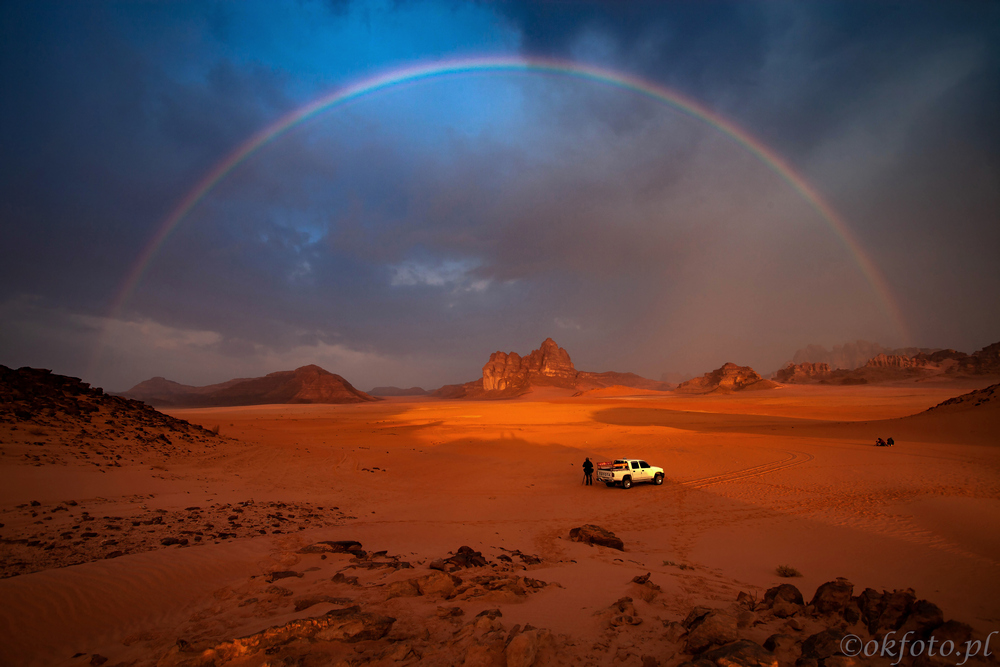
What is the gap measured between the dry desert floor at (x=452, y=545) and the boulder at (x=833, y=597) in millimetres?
1033

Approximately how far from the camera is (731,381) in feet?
454

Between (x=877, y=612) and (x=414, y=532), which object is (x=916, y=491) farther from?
(x=414, y=532)

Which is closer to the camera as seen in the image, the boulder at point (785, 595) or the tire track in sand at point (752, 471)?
the boulder at point (785, 595)

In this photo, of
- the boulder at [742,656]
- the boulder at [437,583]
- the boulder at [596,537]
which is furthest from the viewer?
the boulder at [596,537]

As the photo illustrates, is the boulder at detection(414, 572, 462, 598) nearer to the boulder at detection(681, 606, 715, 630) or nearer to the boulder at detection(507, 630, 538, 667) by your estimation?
the boulder at detection(507, 630, 538, 667)

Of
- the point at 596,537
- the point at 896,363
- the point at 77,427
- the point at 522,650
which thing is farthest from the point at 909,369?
the point at 77,427

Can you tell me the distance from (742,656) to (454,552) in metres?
7.06

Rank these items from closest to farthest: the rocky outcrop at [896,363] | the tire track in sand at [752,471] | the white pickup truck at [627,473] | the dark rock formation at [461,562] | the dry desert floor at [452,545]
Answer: the dry desert floor at [452,545] < the dark rock formation at [461,562] < the white pickup truck at [627,473] < the tire track in sand at [752,471] < the rocky outcrop at [896,363]

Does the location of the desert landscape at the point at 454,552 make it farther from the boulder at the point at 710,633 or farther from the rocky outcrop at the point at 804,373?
the rocky outcrop at the point at 804,373

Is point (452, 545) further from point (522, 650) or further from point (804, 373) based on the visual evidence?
point (804, 373)

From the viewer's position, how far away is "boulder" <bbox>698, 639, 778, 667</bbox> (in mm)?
4031

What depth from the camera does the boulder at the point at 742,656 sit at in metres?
4.03

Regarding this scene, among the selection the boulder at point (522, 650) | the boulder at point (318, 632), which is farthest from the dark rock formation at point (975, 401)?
the boulder at point (318, 632)

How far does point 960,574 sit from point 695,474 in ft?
43.6
